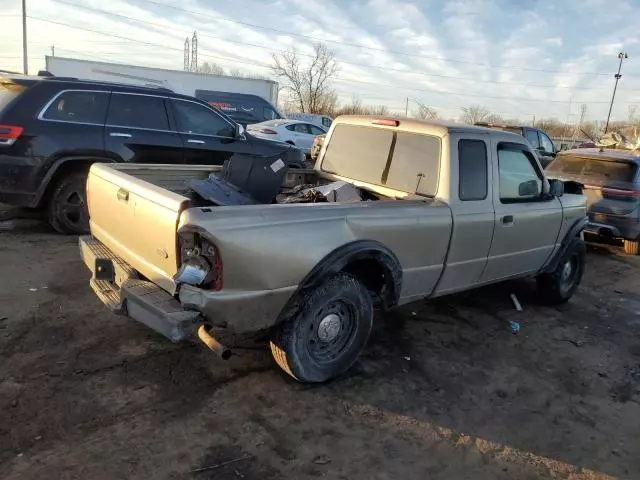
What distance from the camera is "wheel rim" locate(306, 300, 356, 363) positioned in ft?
11.9

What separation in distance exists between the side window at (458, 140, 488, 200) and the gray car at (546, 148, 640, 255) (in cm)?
507

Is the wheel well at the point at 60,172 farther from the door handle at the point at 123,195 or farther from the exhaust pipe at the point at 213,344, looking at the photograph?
the exhaust pipe at the point at 213,344

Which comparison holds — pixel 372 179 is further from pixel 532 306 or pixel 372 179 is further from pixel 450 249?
pixel 532 306

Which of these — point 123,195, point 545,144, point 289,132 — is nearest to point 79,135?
point 123,195

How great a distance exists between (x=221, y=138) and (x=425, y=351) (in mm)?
4646

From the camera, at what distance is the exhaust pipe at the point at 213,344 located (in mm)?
3166

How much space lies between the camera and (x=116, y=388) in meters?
3.43

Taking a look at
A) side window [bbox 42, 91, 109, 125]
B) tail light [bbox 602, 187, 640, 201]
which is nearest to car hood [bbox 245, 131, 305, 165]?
side window [bbox 42, 91, 109, 125]

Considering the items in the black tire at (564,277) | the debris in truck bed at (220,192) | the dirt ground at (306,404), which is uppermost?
the debris in truck bed at (220,192)

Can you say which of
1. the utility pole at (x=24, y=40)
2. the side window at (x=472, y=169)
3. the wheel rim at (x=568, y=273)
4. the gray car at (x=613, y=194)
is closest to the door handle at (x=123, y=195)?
the side window at (x=472, y=169)

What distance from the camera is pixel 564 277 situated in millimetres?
5984

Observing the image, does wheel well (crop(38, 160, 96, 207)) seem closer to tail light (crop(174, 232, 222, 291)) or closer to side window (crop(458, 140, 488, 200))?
tail light (crop(174, 232, 222, 291))

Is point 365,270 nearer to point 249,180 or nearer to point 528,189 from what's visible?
point 249,180

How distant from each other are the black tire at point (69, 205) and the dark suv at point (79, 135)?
11 mm
